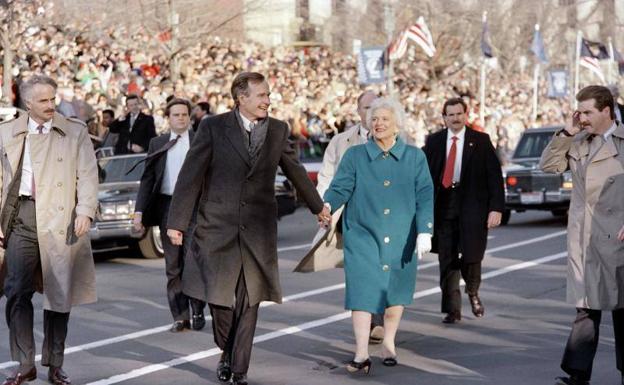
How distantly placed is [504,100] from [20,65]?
2190 centimetres

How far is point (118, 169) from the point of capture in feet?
61.1

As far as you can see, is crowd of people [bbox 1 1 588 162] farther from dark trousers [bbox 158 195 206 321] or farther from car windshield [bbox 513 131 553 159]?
dark trousers [bbox 158 195 206 321]

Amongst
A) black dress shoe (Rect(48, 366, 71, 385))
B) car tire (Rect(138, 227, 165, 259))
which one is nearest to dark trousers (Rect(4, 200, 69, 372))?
black dress shoe (Rect(48, 366, 71, 385))

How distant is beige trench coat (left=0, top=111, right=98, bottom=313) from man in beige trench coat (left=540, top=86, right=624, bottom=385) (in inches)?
115

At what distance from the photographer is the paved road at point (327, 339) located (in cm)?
910

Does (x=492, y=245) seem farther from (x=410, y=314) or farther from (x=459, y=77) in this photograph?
(x=459, y=77)

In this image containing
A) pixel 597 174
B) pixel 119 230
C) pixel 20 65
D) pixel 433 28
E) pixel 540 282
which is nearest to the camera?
pixel 597 174

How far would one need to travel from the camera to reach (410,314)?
12.0m

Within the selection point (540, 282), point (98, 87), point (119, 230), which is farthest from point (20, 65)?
point (540, 282)

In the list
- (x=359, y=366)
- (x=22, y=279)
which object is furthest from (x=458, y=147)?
(x=22, y=279)

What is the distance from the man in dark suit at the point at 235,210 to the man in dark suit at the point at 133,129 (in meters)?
11.6

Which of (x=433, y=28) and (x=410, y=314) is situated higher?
(x=433, y=28)

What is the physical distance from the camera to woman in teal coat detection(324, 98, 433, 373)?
9.08m

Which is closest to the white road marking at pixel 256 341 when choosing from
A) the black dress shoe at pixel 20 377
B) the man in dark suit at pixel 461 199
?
the black dress shoe at pixel 20 377
